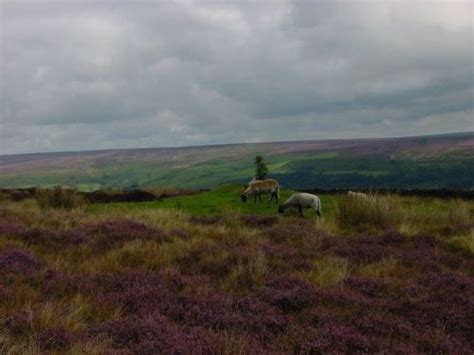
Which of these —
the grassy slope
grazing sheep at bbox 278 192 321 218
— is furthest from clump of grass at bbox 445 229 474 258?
the grassy slope

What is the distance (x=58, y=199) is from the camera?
77.3 ft

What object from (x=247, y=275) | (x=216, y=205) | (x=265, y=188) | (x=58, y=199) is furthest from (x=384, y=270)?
(x=265, y=188)

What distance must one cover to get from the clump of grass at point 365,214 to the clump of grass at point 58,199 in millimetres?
13489

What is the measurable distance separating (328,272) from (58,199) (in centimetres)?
1823

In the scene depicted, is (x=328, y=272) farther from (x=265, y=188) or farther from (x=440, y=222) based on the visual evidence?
(x=265, y=188)

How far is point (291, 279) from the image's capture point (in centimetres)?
840

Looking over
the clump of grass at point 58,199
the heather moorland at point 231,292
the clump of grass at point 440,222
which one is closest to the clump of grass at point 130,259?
the heather moorland at point 231,292

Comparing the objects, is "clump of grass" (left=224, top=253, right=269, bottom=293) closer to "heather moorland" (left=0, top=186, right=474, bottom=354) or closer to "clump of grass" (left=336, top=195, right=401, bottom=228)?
"heather moorland" (left=0, top=186, right=474, bottom=354)

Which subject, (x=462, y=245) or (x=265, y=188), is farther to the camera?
(x=265, y=188)

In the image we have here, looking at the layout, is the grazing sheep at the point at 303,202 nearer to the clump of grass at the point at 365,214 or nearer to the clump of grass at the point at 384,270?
the clump of grass at the point at 365,214

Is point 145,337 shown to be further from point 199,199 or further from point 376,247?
point 199,199

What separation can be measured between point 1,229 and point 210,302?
8749 millimetres

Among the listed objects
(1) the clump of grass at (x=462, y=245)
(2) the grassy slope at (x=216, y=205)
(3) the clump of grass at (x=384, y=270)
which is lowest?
(2) the grassy slope at (x=216, y=205)

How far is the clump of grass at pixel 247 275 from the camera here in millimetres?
8297
